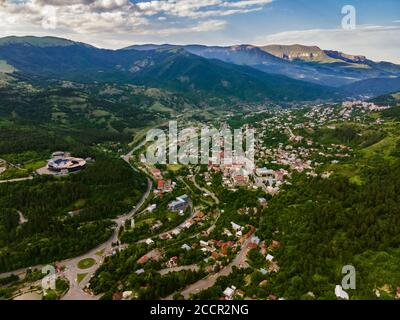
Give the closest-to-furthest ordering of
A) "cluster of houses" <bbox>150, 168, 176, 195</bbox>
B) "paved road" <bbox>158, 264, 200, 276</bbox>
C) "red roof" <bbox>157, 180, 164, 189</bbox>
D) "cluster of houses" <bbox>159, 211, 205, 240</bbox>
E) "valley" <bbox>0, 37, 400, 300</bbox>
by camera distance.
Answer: "valley" <bbox>0, 37, 400, 300</bbox>
"paved road" <bbox>158, 264, 200, 276</bbox>
"cluster of houses" <bbox>159, 211, 205, 240</bbox>
"cluster of houses" <bbox>150, 168, 176, 195</bbox>
"red roof" <bbox>157, 180, 164, 189</bbox>

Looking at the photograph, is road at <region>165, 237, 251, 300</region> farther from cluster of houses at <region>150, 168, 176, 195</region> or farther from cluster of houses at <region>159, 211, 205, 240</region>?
cluster of houses at <region>150, 168, 176, 195</region>

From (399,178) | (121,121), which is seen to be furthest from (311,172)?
(121,121)

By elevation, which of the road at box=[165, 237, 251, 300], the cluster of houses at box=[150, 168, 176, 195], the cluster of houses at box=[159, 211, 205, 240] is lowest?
the road at box=[165, 237, 251, 300]

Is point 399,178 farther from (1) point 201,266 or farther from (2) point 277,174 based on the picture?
(1) point 201,266

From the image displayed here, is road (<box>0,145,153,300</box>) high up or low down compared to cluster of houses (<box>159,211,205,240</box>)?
down

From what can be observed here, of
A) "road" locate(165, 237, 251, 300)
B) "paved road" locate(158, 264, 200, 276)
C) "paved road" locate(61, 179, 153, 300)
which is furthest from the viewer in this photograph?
"paved road" locate(158, 264, 200, 276)

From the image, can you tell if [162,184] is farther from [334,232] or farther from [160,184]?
[334,232]

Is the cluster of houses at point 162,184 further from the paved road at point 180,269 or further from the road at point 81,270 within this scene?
the paved road at point 180,269

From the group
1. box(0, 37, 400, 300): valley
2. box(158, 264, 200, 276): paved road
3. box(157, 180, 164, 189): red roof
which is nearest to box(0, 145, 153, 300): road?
box(0, 37, 400, 300): valley

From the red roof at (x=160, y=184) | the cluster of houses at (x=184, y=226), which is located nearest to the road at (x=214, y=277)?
the cluster of houses at (x=184, y=226)

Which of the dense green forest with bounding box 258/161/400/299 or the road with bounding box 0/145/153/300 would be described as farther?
the road with bounding box 0/145/153/300

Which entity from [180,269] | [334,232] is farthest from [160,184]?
[334,232]
